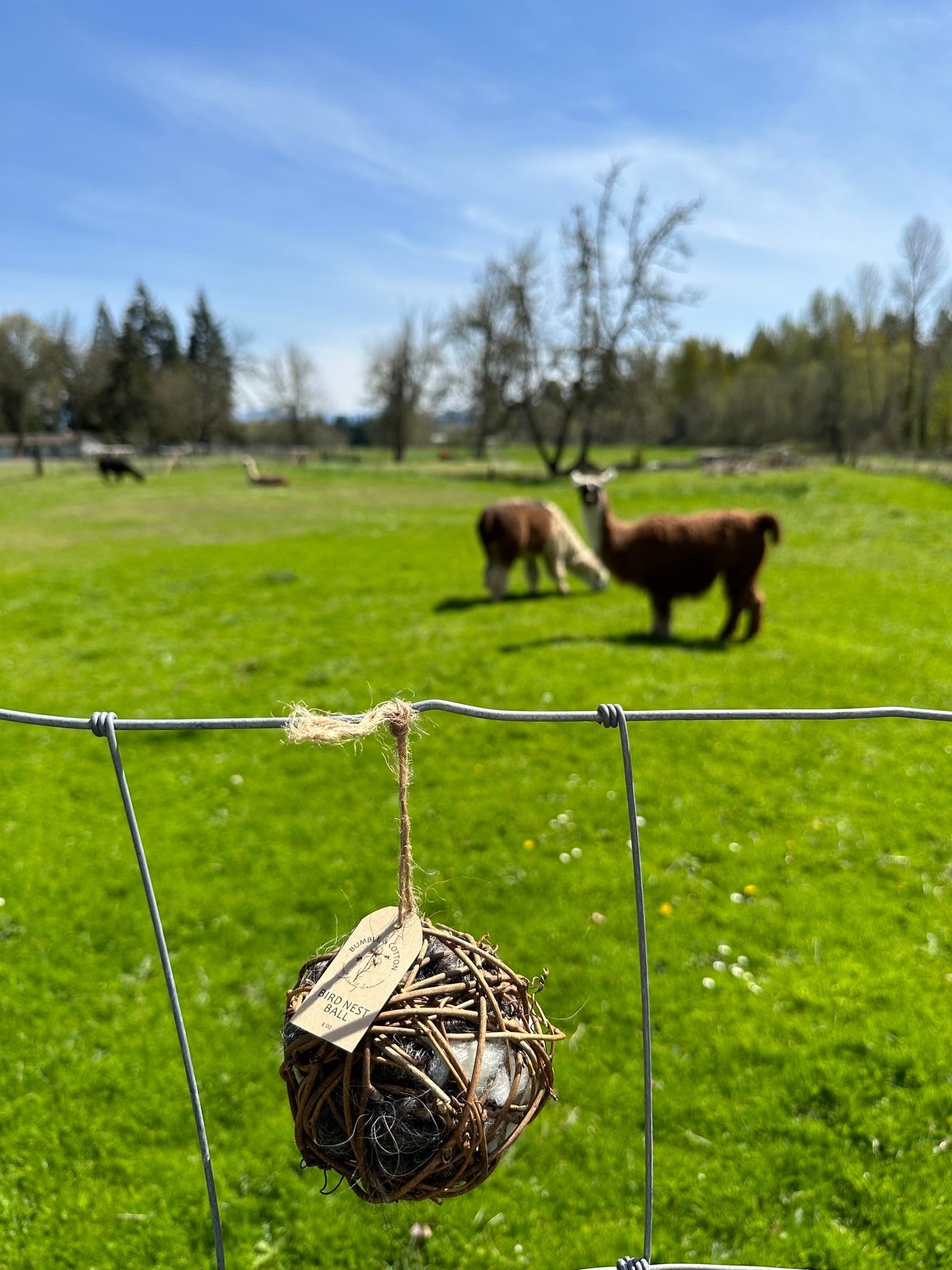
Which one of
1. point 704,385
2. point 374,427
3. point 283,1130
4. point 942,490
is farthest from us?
point 704,385

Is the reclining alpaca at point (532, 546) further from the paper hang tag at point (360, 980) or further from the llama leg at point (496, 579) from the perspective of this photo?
the paper hang tag at point (360, 980)

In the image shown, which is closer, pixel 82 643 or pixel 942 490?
pixel 82 643

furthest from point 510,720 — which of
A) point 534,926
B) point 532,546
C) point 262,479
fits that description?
point 262,479

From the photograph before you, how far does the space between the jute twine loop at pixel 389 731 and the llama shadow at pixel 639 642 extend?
9224 mm

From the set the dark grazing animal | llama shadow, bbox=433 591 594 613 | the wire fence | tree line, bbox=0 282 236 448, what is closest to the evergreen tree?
tree line, bbox=0 282 236 448

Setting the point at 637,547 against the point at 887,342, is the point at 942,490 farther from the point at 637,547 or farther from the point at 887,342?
the point at 887,342

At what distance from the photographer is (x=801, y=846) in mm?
5906

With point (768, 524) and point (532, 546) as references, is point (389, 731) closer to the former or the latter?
point (768, 524)

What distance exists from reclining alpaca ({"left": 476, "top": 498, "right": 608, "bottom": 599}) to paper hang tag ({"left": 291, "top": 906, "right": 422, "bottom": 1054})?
12104 mm

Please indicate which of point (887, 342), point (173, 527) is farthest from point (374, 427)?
point (173, 527)

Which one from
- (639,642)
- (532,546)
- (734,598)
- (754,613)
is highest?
(532,546)

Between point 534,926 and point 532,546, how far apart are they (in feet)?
31.6

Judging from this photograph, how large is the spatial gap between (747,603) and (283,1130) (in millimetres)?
9126

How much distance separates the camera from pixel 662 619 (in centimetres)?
1149
